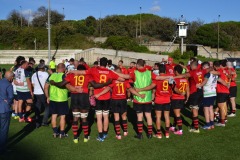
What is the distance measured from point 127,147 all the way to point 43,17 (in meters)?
72.1

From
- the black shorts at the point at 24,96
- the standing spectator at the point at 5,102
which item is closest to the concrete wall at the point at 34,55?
the black shorts at the point at 24,96

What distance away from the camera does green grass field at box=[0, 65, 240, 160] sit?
6.87 meters

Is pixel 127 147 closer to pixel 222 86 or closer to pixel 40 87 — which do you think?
pixel 40 87

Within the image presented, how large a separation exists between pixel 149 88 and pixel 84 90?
1.69 meters

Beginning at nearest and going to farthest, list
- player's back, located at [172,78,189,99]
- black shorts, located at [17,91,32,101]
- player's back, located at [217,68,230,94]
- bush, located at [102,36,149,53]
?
player's back, located at [172,78,189,99]
player's back, located at [217,68,230,94]
black shorts, located at [17,91,32,101]
bush, located at [102,36,149,53]

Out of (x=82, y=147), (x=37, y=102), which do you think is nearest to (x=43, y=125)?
(x=37, y=102)

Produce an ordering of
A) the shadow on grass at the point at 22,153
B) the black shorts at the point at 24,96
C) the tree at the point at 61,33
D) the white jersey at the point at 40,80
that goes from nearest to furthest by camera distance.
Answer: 1. the shadow on grass at the point at 22,153
2. the white jersey at the point at 40,80
3. the black shorts at the point at 24,96
4. the tree at the point at 61,33

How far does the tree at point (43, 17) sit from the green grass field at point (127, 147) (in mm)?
69182

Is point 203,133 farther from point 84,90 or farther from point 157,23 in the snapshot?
point 157,23

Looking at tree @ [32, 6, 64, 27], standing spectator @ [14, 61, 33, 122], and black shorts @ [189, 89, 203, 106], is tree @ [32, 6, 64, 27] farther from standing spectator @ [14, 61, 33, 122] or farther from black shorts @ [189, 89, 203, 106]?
black shorts @ [189, 89, 203, 106]

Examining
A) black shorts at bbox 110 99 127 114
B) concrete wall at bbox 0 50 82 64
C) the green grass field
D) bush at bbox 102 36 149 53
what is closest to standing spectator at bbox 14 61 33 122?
the green grass field

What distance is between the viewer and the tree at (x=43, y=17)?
74500mm

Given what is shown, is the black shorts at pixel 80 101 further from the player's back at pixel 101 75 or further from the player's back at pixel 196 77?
the player's back at pixel 196 77

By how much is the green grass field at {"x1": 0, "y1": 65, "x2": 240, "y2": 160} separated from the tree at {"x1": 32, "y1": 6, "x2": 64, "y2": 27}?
227ft
